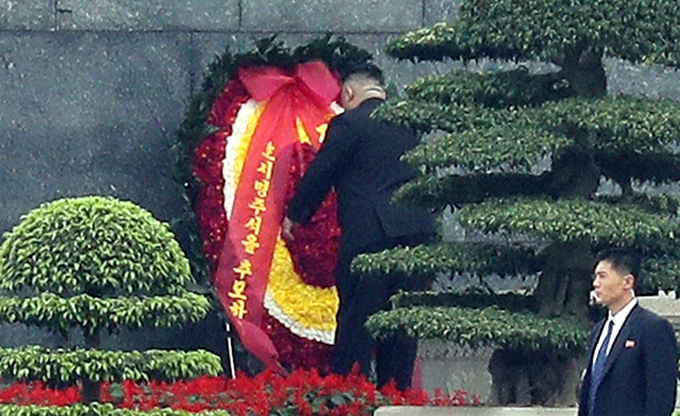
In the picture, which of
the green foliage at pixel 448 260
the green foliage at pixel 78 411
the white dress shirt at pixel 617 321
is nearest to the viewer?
the white dress shirt at pixel 617 321

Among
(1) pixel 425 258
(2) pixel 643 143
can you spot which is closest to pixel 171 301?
(1) pixel 425 258

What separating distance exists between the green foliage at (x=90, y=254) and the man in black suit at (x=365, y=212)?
294 centimetres

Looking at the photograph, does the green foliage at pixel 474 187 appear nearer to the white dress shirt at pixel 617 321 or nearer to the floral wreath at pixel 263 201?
the white dress shirt at pixel 617 321

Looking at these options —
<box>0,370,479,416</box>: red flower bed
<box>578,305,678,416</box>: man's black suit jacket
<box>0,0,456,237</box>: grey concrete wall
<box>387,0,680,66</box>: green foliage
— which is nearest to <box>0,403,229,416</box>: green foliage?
<box>0,370,479,416</box>: red flower bed

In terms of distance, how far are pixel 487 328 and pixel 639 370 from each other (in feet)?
5.97

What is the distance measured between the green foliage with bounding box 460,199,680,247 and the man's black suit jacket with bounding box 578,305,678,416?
1554 mm

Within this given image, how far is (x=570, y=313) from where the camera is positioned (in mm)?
12609

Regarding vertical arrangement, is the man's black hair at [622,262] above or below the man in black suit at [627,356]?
above

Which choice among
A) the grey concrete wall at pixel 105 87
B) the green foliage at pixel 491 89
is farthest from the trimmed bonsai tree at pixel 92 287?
the grey concrete wall at pixel 105 87

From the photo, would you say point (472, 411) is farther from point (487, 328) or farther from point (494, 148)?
point (494, 148)

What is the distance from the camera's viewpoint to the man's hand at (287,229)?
15.0 meters

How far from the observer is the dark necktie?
10.4 m

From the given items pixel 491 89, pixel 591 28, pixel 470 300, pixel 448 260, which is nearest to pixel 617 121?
pixel 591 28

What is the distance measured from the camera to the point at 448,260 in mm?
12289
